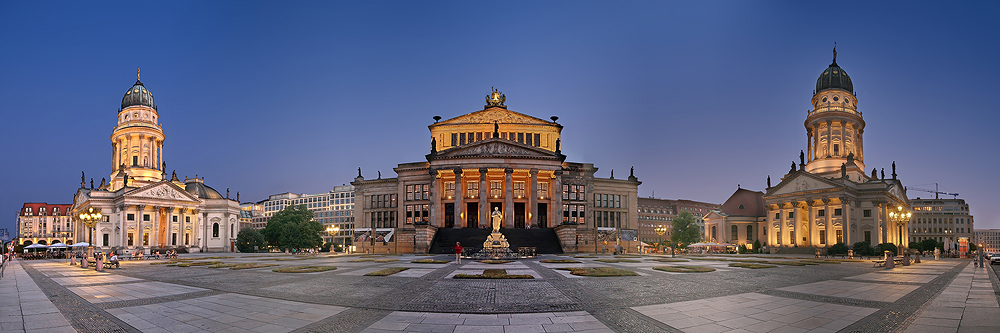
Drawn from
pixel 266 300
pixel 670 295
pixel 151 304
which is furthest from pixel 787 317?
pixel 151 304

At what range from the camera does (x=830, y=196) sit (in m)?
72.7

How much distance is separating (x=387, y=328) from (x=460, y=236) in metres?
49.1

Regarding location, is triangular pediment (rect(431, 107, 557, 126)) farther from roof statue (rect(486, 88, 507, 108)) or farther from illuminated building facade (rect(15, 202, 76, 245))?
illuminated building facade (rect(15, 202, 76, 245))

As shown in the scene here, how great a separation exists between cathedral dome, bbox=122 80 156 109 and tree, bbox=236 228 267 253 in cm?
2957

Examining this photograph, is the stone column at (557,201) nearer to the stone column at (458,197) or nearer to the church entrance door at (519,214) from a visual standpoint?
the church entrance door at (519,214)

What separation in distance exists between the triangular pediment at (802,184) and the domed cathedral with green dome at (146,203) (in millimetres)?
93774

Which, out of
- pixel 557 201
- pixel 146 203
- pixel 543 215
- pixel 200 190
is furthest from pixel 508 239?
pixel 200 190

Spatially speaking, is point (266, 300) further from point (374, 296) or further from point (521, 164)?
point (521, 164)

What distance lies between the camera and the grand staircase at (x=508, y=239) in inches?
2256

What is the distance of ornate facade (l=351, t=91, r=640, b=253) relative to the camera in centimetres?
6619

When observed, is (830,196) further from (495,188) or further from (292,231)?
(292,231)

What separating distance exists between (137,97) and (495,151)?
229ft

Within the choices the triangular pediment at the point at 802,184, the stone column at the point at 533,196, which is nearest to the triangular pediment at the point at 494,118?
the stone column at the point at 533,196

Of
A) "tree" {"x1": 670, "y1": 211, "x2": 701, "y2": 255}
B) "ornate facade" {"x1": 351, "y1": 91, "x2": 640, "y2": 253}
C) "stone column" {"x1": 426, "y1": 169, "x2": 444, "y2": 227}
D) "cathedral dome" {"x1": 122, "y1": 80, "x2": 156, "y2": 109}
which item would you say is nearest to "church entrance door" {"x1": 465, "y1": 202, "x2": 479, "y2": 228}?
"ornate facade" {"x1": 351, "y1": 91, "x2": 640, "y2": 253}
